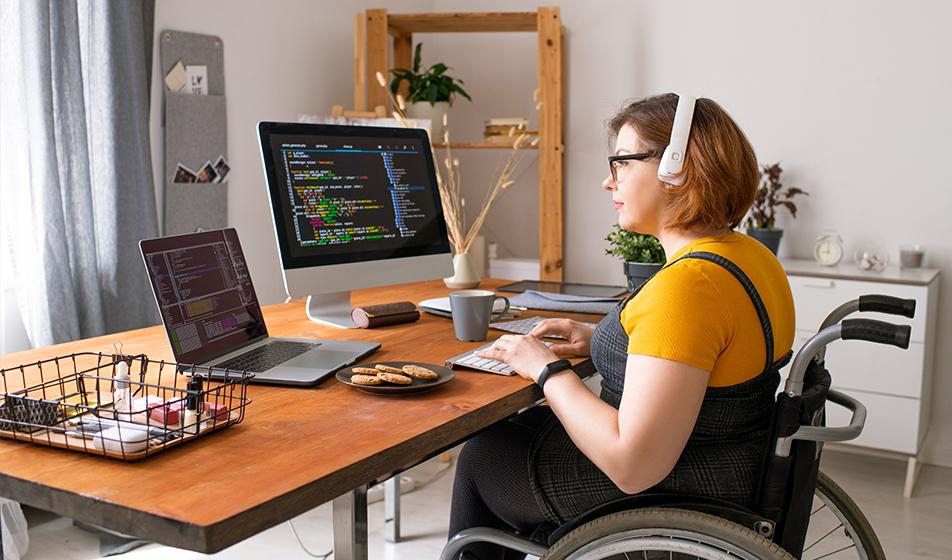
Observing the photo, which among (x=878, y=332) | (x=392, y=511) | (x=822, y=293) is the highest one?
(x=878, y=332)

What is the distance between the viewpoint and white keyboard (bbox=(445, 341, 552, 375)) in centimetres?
164

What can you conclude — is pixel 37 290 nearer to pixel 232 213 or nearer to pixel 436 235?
pixel 232 213

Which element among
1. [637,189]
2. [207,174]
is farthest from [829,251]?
[207,174]

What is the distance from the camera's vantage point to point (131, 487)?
3.45 feet

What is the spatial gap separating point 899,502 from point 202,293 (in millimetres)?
2538

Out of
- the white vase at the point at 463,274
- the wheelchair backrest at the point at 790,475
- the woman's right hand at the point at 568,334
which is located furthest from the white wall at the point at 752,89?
the wheelchair backrest at the point at 790,475

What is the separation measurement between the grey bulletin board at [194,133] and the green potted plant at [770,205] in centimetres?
208

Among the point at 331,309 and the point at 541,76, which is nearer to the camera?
the point at 331,309

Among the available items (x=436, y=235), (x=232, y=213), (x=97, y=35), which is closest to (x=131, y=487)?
(x=436, y=235)

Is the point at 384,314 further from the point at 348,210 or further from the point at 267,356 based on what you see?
the point at 267,356

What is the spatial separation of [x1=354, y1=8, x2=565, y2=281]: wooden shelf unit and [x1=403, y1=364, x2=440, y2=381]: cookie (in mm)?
2415

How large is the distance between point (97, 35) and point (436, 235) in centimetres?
134

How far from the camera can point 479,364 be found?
1664 millimetres

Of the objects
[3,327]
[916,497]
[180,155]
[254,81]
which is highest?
[254,81]
